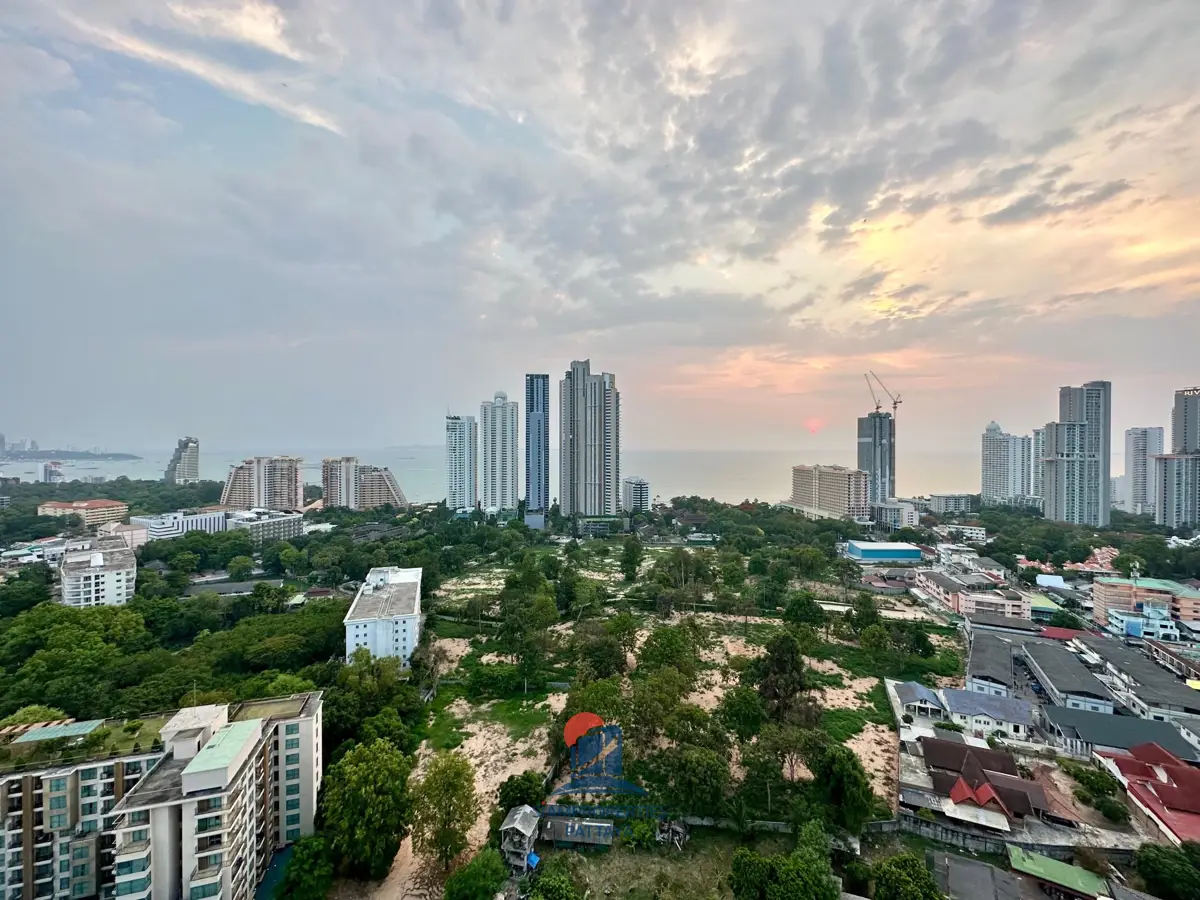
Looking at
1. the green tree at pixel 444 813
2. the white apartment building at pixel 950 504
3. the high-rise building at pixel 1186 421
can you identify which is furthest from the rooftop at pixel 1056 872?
the white apartment building at pixel 950 504

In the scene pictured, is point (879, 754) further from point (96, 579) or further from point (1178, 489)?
point (1178, 489)

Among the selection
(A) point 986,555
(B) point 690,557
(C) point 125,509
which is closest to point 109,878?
(B) point 690,557

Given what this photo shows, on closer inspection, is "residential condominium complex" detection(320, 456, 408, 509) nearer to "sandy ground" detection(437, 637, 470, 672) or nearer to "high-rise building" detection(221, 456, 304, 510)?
"high-rise building" detection(221, 456, 304, 510)

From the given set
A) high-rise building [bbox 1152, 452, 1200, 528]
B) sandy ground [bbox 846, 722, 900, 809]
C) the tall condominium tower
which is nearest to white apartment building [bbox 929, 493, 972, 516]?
high-rise building [bbox 1152, 452, 1200, 528]

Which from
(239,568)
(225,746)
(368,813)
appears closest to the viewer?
(225,746)

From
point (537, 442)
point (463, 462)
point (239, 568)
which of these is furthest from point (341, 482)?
point (239, 568)

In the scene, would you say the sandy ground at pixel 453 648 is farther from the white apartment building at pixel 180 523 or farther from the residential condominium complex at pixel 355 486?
the residential condominium complex at pixel 355 486
